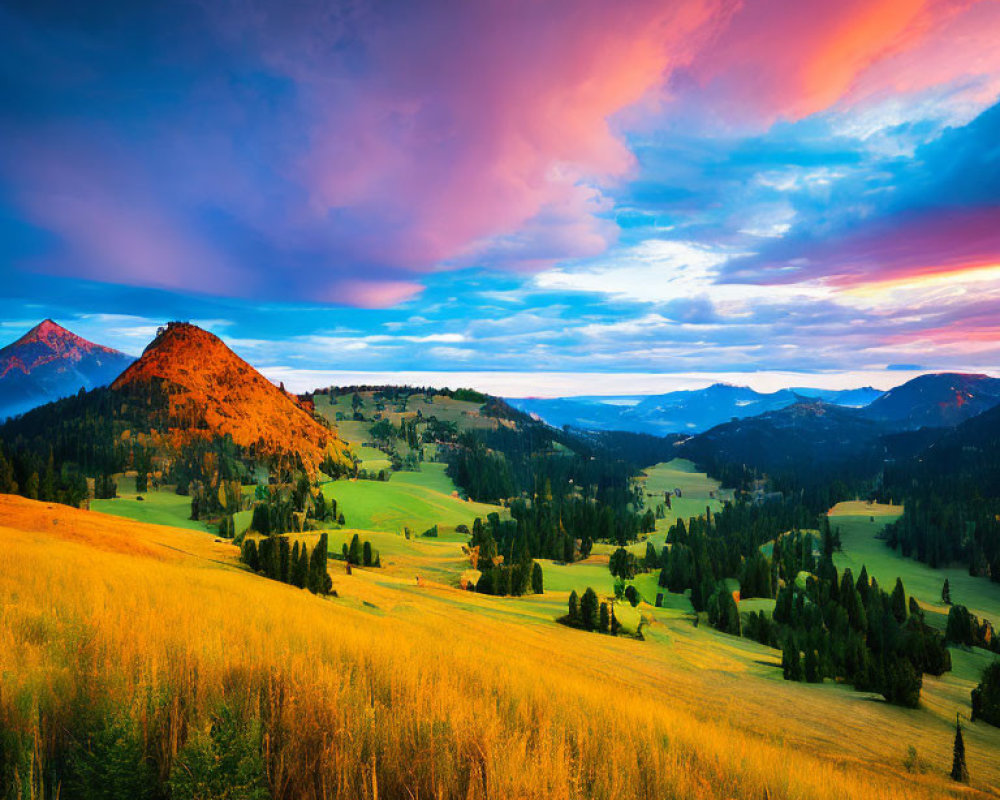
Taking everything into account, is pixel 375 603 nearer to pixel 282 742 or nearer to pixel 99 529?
pixel 99 529

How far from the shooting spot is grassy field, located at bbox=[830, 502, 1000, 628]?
123250 millimetres

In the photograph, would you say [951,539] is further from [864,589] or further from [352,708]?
[352,708]

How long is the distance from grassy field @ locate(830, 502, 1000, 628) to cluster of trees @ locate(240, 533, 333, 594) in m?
126

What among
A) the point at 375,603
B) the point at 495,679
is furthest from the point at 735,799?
the point at 375,603

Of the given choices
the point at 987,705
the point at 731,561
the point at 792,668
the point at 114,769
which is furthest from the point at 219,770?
the point at 731,561

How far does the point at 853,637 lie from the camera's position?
7162cm

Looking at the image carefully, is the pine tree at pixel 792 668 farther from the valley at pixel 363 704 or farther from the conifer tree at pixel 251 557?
the conifer tree at pixel 251 557

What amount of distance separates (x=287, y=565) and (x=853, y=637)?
78676 mm

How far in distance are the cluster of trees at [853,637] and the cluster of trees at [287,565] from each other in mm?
42437

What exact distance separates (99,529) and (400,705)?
3782 centimetres

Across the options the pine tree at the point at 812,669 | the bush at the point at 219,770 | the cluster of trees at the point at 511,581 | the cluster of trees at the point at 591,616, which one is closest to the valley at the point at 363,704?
the bush at the point at 219,770

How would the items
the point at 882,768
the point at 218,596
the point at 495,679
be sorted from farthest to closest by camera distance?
the point at 882,768 → the point at 218,596 → the point at 495,679

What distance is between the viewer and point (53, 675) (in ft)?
21.2

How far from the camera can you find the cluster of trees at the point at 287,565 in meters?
36.7
